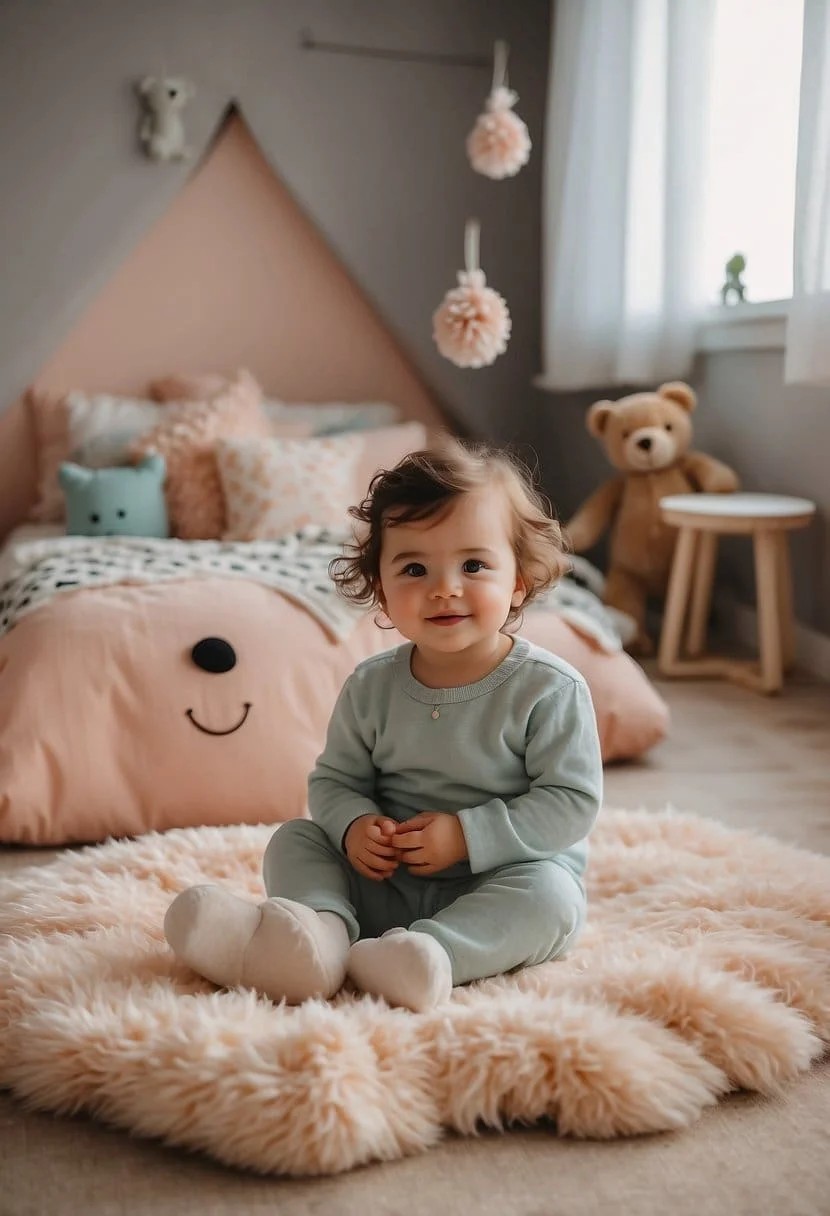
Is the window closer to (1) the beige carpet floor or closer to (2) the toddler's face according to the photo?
(2) the toddler's face

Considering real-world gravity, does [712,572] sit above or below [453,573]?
below

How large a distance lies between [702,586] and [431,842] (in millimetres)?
1831

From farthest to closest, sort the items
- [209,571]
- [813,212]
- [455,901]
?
[813,212] < [209,571] < [455,901]

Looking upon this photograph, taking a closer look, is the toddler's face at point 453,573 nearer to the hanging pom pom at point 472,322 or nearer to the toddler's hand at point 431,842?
the toddler's hand at point 431,842

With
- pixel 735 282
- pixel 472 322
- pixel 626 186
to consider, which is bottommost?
pixel 472 322

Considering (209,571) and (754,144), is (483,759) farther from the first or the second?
(754,144)

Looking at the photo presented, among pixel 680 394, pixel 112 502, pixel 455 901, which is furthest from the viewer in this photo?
pixel 680 394

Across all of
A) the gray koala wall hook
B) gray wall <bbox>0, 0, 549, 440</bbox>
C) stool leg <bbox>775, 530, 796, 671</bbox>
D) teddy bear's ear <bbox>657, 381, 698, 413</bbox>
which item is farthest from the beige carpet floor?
the gray koala wall hook

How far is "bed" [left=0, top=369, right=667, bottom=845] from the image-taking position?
1.93m

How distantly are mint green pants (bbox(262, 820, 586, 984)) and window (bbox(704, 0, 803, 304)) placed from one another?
208 centimetres

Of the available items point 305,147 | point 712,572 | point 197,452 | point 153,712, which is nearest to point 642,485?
point 712,572

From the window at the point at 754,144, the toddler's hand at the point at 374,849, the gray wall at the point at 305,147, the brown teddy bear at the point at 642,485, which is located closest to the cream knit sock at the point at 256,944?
the toddler's hand at the point at 374,849

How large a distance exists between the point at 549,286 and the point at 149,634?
204 centimetres

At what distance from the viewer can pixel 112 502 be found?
2977mm
